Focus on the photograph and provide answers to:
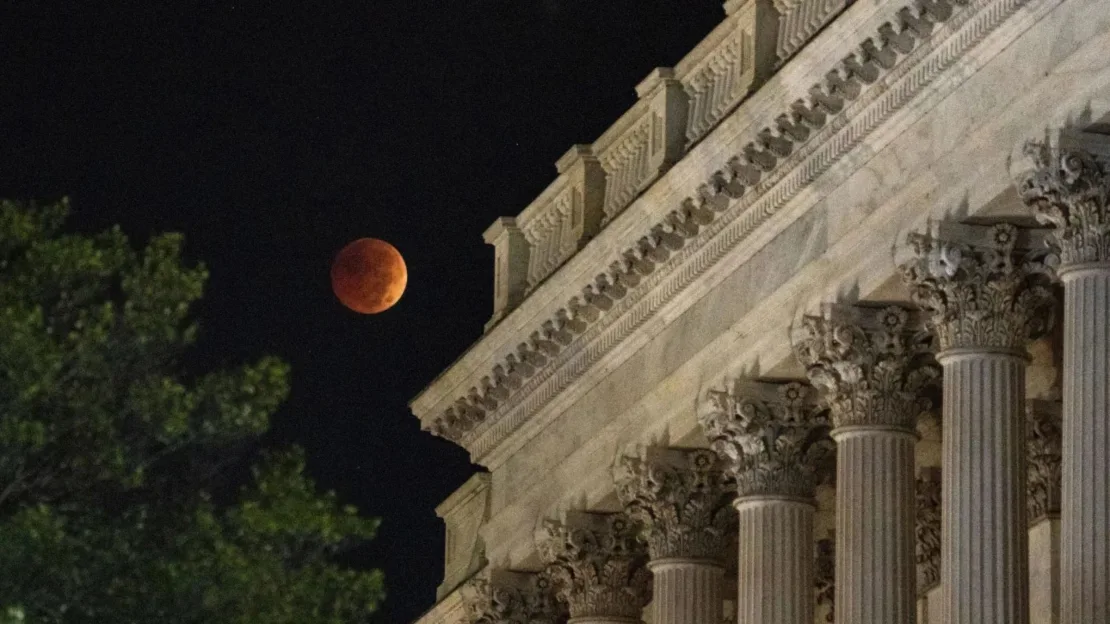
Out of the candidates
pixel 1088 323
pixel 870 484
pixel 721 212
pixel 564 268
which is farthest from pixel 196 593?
pixel 564 268

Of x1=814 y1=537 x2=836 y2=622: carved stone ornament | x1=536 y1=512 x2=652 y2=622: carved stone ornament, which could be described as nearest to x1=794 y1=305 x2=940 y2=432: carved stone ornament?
x1=814 y1=537 x2=836 y2=622: carved stone ornament

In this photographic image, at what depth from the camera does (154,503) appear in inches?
1775

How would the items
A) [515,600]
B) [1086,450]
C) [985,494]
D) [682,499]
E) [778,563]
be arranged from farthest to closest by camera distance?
1. [515,600]
2. [682,499]
3. [778,563]
4. [985,494]
5. [1086,450]

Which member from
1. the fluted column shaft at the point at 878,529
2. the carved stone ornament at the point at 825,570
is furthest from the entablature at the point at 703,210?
the carved stone ornament at the point at 825,570

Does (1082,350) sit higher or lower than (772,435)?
lower

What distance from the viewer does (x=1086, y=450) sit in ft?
170

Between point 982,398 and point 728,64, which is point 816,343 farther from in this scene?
point 728,64

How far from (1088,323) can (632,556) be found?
20.3 meters

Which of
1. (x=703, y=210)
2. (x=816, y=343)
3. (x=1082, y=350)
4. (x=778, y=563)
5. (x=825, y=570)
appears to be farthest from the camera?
(x=825, y=570)

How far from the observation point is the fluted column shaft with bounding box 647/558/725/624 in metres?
66.9

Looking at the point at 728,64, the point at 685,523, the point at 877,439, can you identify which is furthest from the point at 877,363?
the point at 685,523

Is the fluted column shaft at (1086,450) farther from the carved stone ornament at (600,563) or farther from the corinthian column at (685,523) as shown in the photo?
the carved stone ornament at (600,563)

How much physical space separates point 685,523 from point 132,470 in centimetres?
2413

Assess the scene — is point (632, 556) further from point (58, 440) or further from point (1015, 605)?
point (58, 440)
